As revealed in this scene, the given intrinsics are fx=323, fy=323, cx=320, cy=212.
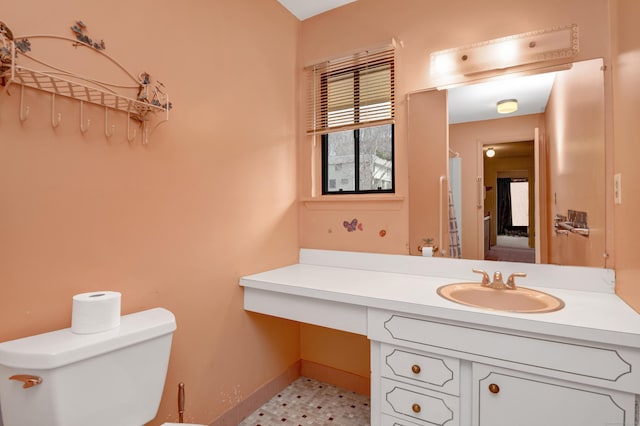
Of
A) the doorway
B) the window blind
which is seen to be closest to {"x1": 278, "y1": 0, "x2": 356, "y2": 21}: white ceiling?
the window blind

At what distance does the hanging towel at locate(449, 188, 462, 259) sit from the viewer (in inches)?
71.5

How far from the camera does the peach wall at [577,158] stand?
1.48 meters

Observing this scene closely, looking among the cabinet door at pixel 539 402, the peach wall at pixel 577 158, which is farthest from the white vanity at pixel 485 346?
the peach wall at pixel 577 158

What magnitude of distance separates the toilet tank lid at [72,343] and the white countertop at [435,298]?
665 millimetres

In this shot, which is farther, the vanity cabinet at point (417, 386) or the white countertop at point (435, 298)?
the vanity cabinet at point (417, 386)

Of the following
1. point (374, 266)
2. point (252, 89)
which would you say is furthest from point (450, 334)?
point (252, 89)

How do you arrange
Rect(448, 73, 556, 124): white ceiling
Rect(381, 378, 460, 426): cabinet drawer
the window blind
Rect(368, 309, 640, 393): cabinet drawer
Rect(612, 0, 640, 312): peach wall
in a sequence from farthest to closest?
the window blind, Rect(448, 73, 556, 124): white ceiling, Rect(381, 378, 460, 426): cabinet drawer, Rect(612, 0, 640, 312): peach wall, Rect(368, 309, 640, 393): cabinet drawer

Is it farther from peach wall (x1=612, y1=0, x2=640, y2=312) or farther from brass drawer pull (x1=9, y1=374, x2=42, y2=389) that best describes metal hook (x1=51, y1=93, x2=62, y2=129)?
peach wall (x1=612, y1=0, x2=640, y2=312)

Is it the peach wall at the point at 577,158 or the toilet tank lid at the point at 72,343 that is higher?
the peach wall at the point at 577,158

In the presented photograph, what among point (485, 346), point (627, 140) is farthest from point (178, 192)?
point (627, 140)

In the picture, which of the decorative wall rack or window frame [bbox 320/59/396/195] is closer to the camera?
the decorative wall rack

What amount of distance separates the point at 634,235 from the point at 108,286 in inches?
79.2

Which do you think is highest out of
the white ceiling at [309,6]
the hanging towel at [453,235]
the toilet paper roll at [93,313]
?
the white ceiling at [309,6]

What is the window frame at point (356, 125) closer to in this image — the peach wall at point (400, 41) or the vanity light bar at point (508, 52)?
the peach wall at point (400, 41)
